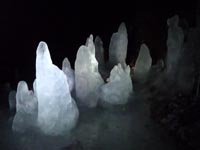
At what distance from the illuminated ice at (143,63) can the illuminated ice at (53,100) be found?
1.36 m

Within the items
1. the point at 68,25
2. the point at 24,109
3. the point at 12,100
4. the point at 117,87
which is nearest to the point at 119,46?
the point at 117,87

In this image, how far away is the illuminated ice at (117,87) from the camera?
4359 mm

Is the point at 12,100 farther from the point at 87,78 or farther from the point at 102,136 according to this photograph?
the point at 102,136

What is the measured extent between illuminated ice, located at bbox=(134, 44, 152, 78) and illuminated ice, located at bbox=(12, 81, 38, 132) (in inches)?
63.5

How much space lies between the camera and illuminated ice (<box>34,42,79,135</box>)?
3.70 m

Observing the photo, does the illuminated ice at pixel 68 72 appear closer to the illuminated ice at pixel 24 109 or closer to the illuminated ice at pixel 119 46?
the illuminated ice at pixel 24 109

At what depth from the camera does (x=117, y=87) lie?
14.4 ft

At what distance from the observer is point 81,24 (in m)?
7.54

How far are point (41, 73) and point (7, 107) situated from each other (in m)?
1.25

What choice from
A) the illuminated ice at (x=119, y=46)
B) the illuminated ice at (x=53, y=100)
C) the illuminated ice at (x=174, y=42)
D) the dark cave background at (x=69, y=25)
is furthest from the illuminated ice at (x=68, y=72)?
the dark cave background at (x=69, y=25)

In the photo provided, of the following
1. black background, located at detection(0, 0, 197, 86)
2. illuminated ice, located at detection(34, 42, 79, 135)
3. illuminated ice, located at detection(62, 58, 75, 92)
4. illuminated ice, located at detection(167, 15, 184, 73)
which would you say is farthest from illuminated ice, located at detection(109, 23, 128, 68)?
illuminated ice, located at detection(34, 42, 79, 135)

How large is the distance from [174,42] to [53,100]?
6.05 ft

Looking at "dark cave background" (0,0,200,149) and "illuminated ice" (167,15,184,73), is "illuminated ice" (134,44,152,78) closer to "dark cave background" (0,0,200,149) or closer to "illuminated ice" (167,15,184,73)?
"illuminated ice" (167,15,184,73)

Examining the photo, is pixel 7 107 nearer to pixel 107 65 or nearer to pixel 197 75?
pixel 107 65
